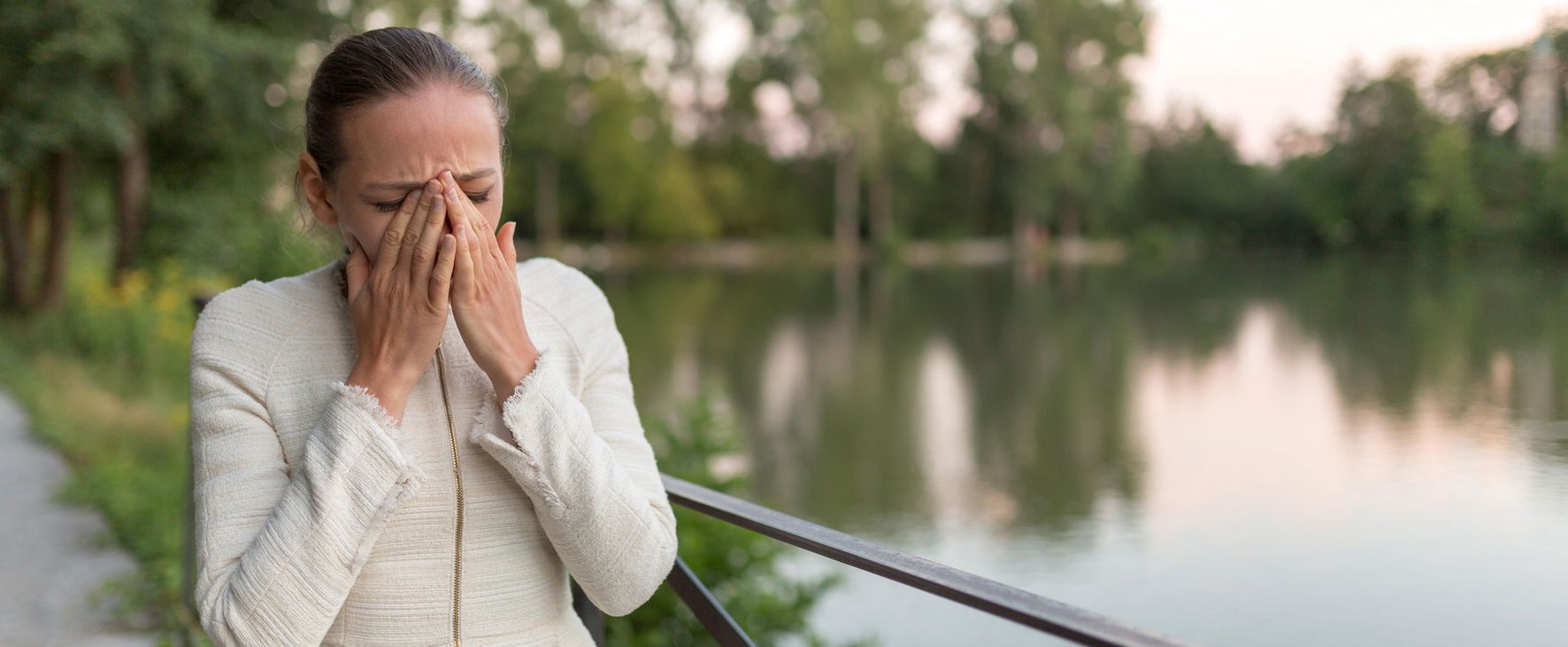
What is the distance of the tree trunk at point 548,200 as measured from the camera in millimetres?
43316

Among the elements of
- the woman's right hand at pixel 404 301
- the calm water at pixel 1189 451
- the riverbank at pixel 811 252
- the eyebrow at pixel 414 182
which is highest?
the riverbank at pixel 811 252

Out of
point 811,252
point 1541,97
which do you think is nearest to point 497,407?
point 1541,97

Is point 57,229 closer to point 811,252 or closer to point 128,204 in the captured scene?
point 128,204

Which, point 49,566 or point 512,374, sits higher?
point 512,374

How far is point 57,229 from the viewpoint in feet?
35.9

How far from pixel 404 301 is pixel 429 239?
7cm

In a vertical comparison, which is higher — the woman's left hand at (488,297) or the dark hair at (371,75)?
the dark hair at (371,75)

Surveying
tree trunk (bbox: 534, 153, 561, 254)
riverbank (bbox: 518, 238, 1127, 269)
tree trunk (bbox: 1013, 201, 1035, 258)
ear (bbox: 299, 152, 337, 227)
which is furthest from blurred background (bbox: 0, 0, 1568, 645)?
tree trunk (bbox: 1013, 201, 1035, 258)

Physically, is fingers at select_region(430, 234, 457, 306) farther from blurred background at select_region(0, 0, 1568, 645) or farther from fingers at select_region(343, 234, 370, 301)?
blurred background at select_region(0, 0, 1568, 645)

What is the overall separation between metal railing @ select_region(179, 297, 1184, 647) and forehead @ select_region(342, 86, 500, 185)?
0.53m

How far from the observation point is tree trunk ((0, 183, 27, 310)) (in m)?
11.5

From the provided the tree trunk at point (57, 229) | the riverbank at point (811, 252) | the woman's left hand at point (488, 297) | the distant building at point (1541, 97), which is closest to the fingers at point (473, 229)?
the woman's left hand at point (488, 297)

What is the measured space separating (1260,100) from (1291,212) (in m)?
10.3

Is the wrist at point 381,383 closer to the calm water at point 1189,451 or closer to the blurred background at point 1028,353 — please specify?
the blurred background at point 1028,353
